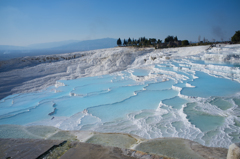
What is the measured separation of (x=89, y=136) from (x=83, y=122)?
1155mm

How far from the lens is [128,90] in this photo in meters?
6.95

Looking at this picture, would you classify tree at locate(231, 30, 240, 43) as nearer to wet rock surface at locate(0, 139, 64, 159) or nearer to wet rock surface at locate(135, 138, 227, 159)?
wet rock surface at locate(135, 138, 227, 159)

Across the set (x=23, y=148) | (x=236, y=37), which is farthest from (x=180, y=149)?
(x=236, y=37)

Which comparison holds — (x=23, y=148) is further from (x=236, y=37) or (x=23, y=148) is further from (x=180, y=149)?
(x=236, y=37)

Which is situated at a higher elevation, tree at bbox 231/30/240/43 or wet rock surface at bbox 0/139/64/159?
tree at bbox 231/30/240/43

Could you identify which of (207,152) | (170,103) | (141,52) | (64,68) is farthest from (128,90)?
(141,52)

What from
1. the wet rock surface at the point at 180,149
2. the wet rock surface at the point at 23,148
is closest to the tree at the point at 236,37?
the wet rock surface at the point at 180,149

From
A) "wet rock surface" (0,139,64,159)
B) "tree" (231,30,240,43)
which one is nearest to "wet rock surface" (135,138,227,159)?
"wet rock surface" (0,139,64,159)

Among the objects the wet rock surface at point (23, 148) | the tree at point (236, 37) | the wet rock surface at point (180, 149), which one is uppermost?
the tree at point (236, 37)

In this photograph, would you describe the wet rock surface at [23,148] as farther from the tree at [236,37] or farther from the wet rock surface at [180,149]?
the tree at [236,37]

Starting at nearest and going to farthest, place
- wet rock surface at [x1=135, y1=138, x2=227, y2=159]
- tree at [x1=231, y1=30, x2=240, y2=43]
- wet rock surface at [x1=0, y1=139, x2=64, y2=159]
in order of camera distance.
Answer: wet rock surface at [x1=0, y1=139, x2=64, y2=159], wet rock surface at [x1=135, y1=138, x2=227, y2=159], tree at [x1=231, y1=30, x2=240, y2=43]

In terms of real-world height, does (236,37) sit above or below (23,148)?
above

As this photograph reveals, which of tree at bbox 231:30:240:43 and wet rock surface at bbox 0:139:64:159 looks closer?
wet rock surface at bbox 0:139:64:159

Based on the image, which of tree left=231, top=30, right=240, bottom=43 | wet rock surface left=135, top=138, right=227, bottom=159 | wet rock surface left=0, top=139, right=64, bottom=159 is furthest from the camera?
tree left=231, top=30, right=240, bottom=43
